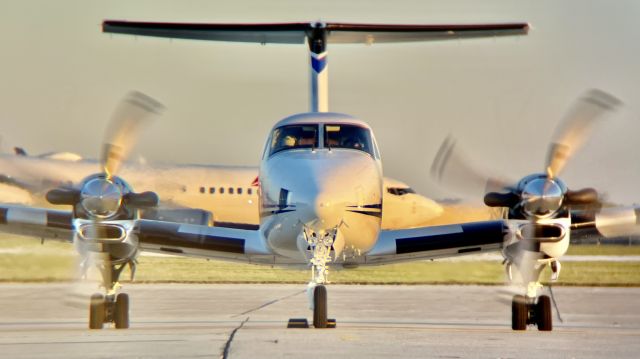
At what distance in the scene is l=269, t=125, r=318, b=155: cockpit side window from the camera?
50.3 feet

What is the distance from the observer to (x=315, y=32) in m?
19.3

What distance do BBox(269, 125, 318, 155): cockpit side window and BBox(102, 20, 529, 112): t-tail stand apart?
322 centimetres

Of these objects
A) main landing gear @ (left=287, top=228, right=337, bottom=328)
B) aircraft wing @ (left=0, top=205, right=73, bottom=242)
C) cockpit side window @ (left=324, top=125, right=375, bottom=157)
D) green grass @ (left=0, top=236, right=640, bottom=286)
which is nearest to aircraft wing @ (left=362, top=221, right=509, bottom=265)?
cockpit side window @ (left=324, top=125, right=375, bottom=157)

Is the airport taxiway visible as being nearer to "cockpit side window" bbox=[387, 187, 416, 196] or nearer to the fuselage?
the fuselage

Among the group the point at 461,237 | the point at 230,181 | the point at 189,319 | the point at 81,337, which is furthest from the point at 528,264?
the point at 230,181

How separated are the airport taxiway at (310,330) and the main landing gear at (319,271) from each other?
67cm

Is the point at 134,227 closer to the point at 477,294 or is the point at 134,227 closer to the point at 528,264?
the point at 528,264

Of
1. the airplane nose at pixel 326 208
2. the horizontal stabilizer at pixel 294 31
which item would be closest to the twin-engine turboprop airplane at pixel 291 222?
the airplane nose at pixel 326 208

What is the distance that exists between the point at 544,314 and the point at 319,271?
3934 millimetres

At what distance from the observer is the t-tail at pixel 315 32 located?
1892 cm

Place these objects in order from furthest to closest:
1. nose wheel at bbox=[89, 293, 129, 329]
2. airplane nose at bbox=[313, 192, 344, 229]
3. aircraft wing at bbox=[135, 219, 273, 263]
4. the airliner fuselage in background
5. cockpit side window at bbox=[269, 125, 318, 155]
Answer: the airliner fuselage in background < aircraft wing at bbox=[135, 219, 273, 263] < nose wheel at bbox=[89, 293, 129, 329] < cockpit side window at bbox=[269, 125, 318, 155] < airplane nose at bbox=[313, 192, 344, 229]

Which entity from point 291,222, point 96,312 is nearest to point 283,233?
point 291,222

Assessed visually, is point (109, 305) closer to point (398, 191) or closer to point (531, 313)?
point (531, 313)

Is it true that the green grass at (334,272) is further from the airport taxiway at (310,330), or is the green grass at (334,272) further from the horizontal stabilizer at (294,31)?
the horizontal stabilizer at (294,31)
